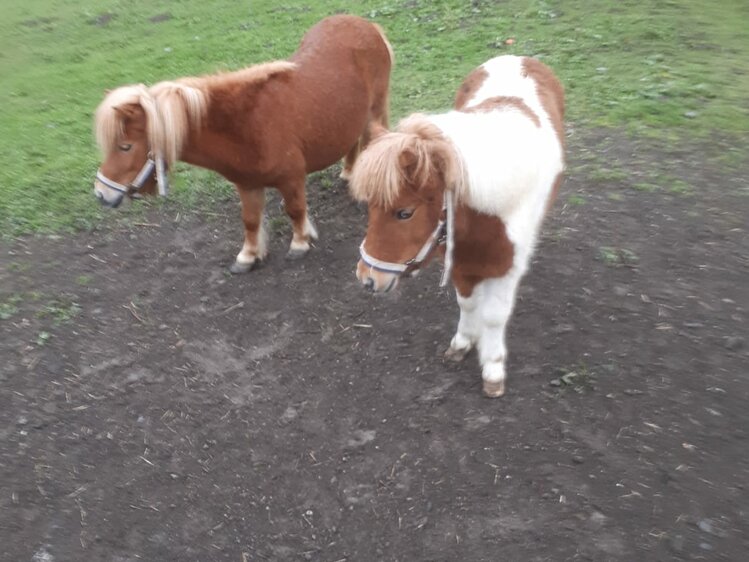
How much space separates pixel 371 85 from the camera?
4.61 m

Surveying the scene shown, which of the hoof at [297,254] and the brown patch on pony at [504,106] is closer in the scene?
the brown patch on pony at [504,106]

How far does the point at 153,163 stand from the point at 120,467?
5.69 feet

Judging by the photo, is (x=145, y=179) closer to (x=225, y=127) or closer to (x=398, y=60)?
(x=225, y=127)

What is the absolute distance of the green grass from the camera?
5.61 meters

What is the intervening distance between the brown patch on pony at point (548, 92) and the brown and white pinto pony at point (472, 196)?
61 mm

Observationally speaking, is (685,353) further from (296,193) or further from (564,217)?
Result: (296,193)

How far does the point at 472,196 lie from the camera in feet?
7.89

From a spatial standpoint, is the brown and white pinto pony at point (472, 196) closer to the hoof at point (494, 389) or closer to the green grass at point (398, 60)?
the hoof at point (494, 389)

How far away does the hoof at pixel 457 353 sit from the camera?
3.37 m

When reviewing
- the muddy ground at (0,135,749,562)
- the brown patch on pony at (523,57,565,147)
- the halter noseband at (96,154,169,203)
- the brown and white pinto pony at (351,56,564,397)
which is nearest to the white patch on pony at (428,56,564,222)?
the brown and white pinto pony at (351,56,564,397)

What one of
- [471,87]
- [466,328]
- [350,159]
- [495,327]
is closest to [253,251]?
[350,159]

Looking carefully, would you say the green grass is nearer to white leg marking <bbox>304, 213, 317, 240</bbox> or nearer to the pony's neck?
white leg marking <bbox>304, 213, 317, 240</bbox>

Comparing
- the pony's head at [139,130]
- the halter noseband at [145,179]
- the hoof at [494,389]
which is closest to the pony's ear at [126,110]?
the pony's head at [139,130]

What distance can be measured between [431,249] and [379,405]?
3.73ft
